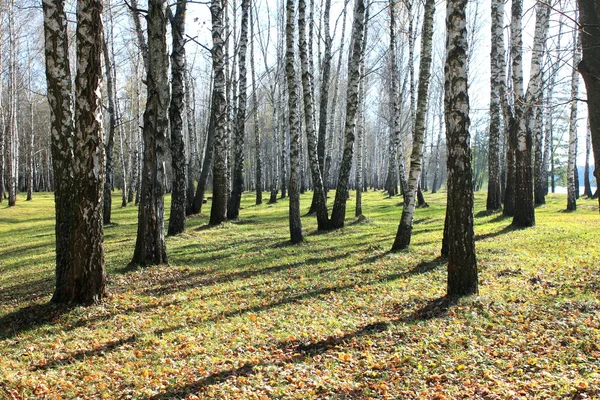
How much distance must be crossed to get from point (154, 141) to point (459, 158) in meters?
5.90

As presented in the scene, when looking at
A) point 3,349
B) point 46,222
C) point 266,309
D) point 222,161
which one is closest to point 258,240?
point 222,161

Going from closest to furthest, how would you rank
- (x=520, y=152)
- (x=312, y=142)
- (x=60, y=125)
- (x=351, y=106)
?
(x=60, y=125), (x=520, y=152), (x=351, y=106), (x=312, y=142)

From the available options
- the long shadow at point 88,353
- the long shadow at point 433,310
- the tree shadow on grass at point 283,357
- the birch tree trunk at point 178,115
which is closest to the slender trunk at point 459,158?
the long shadow at point 433,310

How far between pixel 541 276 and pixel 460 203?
2.36 metres

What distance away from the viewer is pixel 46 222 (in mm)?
20875

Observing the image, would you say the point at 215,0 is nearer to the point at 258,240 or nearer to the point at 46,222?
the point at 258,240

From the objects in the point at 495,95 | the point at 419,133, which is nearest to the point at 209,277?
the point at 419,133

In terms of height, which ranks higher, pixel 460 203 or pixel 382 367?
pixel 460 203

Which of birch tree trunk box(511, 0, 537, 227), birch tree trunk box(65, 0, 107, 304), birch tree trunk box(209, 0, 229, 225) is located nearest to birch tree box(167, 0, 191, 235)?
birch tree trunk box(209, 0, 229, 225)

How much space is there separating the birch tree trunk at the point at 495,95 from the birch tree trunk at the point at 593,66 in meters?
11.8

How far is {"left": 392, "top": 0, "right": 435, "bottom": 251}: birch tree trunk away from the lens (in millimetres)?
9594

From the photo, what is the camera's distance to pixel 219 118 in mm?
15242

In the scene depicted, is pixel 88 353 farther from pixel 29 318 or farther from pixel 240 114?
pixel 240 114

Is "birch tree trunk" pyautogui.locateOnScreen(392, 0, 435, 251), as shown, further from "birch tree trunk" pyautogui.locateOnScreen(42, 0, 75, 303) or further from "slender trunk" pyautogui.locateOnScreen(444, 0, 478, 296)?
"birch tree trunk" pyautogui.locateOnScreen(42, 0, 75, 303)
